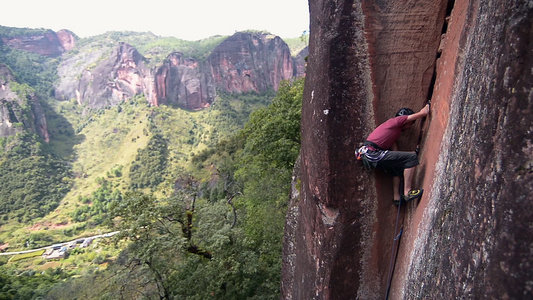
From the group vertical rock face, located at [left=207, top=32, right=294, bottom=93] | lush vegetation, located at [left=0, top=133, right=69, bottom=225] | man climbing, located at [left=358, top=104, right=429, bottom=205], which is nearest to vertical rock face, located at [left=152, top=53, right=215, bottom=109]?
vertical rock face, located at [left=207, top=32, right=294, bottom=93]

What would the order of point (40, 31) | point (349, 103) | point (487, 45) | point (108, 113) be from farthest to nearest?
point (40, 31)
point (108, 113)
point (349, 103)
point (487, 45)

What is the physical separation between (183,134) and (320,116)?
249 feet

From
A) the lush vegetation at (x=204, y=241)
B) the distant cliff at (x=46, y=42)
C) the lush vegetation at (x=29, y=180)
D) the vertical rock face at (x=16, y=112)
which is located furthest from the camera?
the distant cliff at (x=46, y=42)

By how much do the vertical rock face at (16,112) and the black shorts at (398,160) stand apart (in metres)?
92.5

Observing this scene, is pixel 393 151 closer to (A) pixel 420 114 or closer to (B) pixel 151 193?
(A) pixel 420 114

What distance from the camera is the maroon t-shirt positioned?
389cm

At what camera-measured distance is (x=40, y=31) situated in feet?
468

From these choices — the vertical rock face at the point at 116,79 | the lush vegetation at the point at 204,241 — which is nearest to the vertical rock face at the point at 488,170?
the lush vegetation at the point at 204,241

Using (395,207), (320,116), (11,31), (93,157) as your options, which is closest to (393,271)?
(395,207)

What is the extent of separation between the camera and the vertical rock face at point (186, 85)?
289 feet

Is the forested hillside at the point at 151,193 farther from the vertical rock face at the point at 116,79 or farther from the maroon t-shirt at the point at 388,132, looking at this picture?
the maroon t-shirt at the point at 388,132

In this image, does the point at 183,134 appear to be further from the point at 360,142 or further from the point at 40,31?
the point at 40,31

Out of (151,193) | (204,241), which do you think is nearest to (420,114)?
(204,241)

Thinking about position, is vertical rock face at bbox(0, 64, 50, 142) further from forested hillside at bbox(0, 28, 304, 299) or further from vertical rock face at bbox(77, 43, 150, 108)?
vertical rock face at bbox(77, 43, 150, 108)
